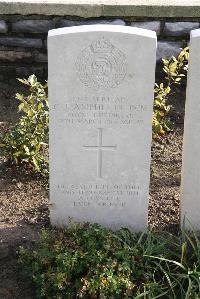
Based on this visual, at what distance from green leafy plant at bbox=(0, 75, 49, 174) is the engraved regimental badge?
103 cm

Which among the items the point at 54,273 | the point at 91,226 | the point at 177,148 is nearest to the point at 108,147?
the point at 91,226

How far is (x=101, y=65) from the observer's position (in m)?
3.70

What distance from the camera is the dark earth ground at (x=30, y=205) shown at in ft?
12.6

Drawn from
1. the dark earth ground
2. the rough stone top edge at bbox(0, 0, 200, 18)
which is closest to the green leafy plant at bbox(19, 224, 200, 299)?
the dark earth ground

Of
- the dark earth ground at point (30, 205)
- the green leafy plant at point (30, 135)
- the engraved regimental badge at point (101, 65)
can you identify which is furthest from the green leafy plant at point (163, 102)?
the engraved regimental badge at point (101, 65)

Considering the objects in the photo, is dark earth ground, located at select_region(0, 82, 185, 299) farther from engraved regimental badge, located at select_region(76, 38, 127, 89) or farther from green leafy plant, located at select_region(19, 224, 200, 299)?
engraved regimental badge, located at select_region(76, 38, 127, 89)

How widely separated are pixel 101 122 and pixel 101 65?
357 millimetres

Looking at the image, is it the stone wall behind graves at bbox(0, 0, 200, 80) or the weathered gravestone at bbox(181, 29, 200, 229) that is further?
the stone wall behind graves at bbox(0, 0, 200, 80)

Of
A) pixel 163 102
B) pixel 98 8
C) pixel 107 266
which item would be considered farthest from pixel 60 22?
pixel 107 266

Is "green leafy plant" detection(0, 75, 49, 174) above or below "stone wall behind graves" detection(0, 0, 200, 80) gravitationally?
below

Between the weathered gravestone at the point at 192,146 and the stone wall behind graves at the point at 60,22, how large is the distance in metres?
2.00

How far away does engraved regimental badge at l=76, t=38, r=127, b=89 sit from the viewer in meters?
3.65

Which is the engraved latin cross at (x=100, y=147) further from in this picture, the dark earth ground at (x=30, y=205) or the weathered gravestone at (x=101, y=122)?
the dark earth ground at (x=30, y=205)

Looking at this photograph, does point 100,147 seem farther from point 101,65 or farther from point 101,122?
point 101,65
